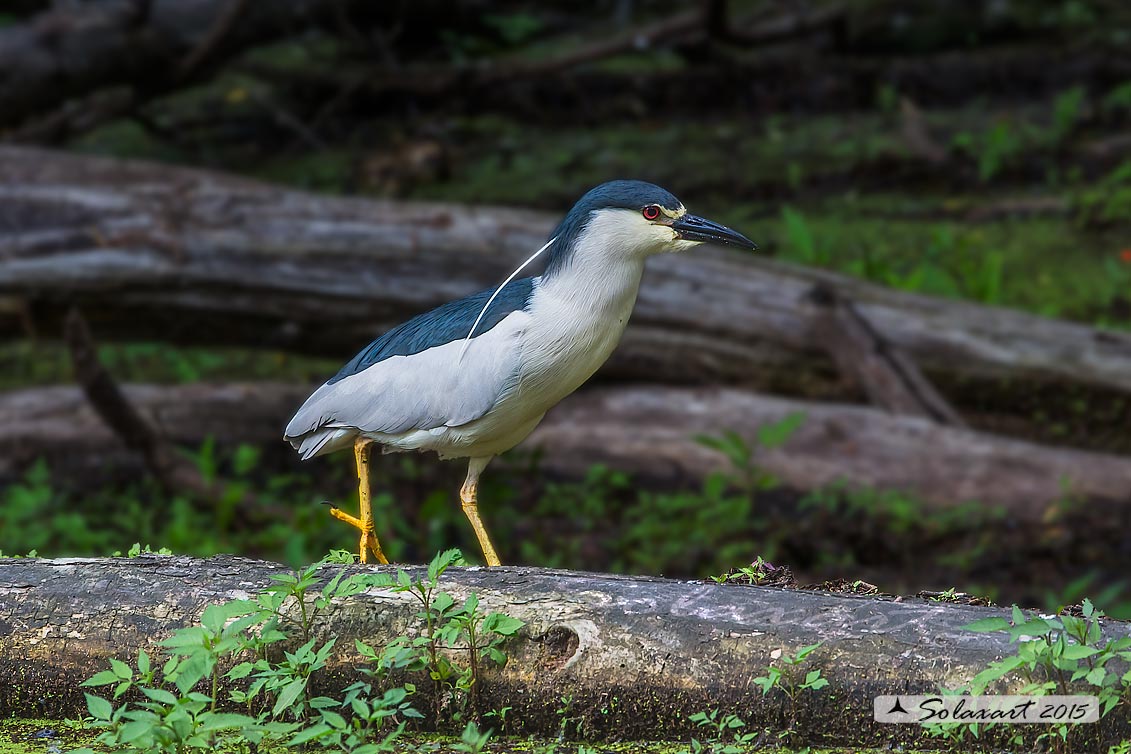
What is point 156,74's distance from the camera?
864cm

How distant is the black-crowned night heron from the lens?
3008 mm

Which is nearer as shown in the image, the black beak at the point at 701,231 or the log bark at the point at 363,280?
the black beak at the point at 701,231

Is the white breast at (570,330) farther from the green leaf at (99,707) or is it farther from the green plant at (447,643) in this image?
the green leaf at (99,707)

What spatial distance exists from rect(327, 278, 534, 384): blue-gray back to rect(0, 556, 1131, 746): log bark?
728mm

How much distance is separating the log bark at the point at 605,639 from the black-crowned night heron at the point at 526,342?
52cm

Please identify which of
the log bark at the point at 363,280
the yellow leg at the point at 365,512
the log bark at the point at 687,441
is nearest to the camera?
the yellow leg at the point at 365,512

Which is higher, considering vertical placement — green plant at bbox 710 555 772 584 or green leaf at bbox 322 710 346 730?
green leaf at bbox 322 710 346 730

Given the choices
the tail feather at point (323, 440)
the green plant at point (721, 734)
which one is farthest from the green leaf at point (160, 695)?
the tail feather at point (323, 440)

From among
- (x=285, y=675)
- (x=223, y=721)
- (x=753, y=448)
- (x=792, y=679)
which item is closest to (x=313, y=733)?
(x=223, y=721)

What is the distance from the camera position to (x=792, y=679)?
2.35 metres

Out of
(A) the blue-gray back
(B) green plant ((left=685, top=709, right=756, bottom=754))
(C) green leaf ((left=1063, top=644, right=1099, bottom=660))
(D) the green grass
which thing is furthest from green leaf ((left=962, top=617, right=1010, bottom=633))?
(A) the blue-gray back

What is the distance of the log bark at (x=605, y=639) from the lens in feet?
7.73

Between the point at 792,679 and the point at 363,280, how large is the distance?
12.8 ft

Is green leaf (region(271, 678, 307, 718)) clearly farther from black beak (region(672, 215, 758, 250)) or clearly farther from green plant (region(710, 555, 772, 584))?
black beak (region(672, 215, 758, 250))
